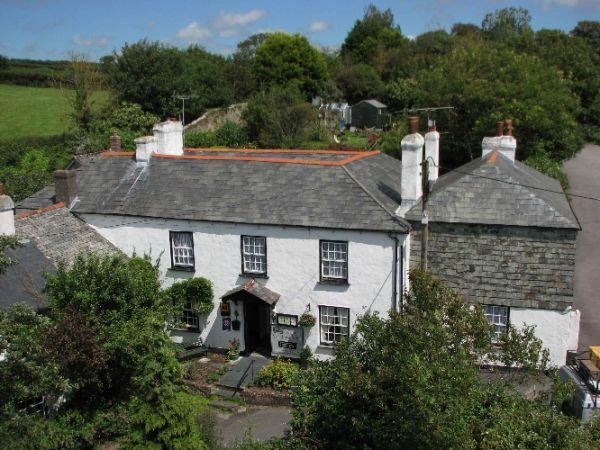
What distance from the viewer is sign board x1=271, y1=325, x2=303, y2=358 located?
2289cm

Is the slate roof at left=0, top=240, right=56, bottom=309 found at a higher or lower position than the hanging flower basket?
higher

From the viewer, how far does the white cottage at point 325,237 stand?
21.2 m

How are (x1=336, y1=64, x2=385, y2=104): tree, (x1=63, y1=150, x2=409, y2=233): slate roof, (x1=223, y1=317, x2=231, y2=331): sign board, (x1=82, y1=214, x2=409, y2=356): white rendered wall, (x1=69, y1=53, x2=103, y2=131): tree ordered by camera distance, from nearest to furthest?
(x1=82, y1=214, x2=409, y2=356): white rendered wall
(x1=63, y1=150, x2=409, y2=233): slate roof
(x1=223, y1=317, x2=231, y2=331): sign board
(x1=69, y1=53, x2=103, y2=131): tree
(x1=336, y1=64, x2=385, y2=104): tree

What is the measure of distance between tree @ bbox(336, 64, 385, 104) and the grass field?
34.8m

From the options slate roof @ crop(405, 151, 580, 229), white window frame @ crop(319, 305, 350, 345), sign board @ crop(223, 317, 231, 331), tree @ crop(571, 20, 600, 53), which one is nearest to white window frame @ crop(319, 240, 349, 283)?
white window frame @ crop(319, 305, 350, 345)

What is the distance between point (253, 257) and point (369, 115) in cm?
5347

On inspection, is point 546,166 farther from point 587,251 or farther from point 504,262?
point 504,262

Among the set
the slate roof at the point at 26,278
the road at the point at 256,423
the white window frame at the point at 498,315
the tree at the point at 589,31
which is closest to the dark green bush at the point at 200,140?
the slate roof at the point at 26,278

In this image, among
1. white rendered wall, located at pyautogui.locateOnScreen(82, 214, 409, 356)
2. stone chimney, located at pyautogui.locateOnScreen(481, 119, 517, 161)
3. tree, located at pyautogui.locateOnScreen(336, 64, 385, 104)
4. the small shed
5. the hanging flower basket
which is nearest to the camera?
white rendered wall, located at pyautogui.locateOnScreen(82, 214, 409, 356)

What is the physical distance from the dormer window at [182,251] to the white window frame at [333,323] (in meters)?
5.42

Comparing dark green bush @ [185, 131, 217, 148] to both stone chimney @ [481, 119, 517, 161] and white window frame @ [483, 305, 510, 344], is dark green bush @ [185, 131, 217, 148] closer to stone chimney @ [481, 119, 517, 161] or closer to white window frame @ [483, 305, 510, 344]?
stone chimney @ [481, 119, 517, 161]

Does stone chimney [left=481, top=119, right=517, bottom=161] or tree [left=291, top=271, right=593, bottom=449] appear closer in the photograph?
tree [left=291, top=271, right=593, bottom=449]

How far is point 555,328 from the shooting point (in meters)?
20.9

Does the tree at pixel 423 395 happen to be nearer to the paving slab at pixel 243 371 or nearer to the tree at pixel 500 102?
the paving slab at pixel 243 371
